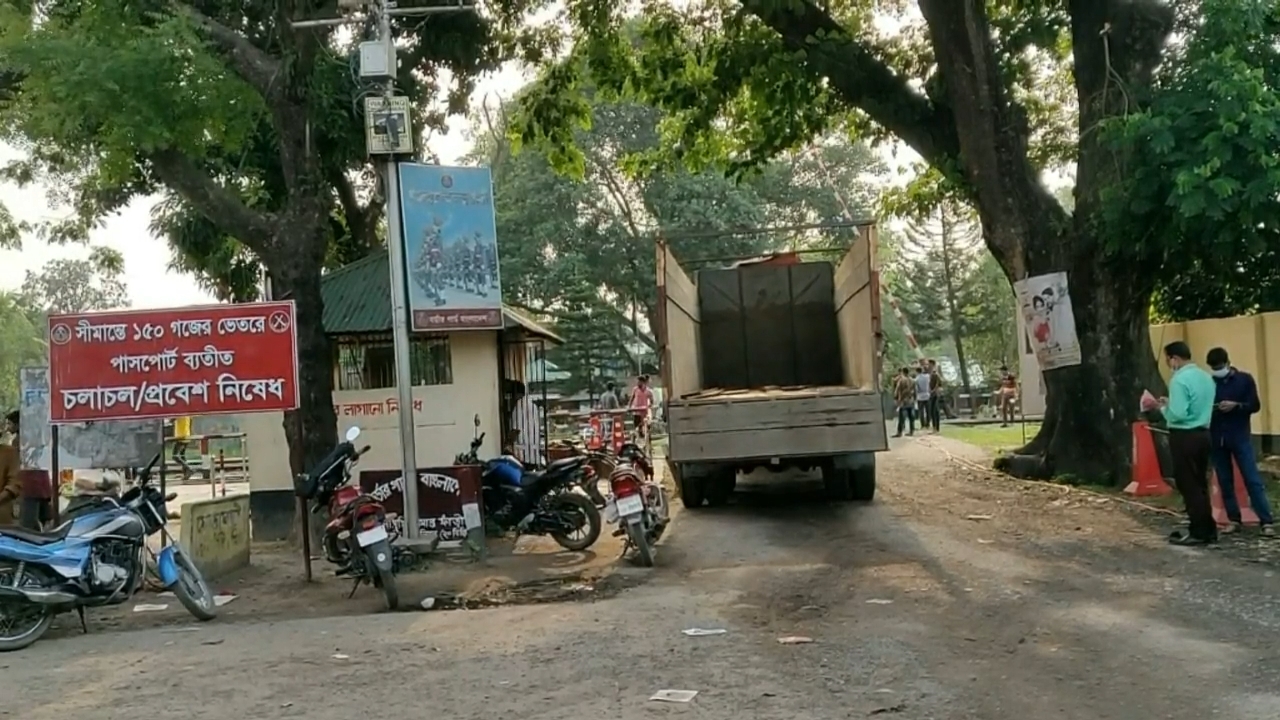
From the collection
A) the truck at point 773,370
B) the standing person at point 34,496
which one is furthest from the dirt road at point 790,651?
the standing person at point 34,496

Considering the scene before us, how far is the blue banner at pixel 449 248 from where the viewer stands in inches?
432

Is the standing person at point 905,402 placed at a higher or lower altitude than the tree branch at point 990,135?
lower

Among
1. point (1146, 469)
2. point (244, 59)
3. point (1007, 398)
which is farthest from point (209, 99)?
point (1007, 398)

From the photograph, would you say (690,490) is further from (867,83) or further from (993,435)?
(993,435)

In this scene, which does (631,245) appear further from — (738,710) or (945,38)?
(738,710)

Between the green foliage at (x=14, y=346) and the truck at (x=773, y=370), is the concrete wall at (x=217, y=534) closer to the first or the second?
the truck at (x=773, y=370)

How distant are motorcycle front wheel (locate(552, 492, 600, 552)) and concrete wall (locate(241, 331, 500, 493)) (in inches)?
124

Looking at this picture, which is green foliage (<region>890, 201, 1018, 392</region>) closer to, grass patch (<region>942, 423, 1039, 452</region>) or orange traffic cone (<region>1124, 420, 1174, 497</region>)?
grass patch (<region>942, 423, 1039, 452</region>)

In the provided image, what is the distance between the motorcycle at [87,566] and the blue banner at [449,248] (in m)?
2.88

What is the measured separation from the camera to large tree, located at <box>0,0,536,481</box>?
10.7m

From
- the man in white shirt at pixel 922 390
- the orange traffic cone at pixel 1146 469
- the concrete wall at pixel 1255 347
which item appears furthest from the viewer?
the man in white shirt at pixel 922 390

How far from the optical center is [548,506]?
11.5m

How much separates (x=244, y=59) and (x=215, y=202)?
4.65 feet

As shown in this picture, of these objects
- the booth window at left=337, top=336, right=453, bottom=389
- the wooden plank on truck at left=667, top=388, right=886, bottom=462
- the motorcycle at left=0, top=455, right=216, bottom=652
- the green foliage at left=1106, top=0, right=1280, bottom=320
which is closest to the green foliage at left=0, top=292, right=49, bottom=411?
the booth window at left=337, top=336, right=453, bottom=389
